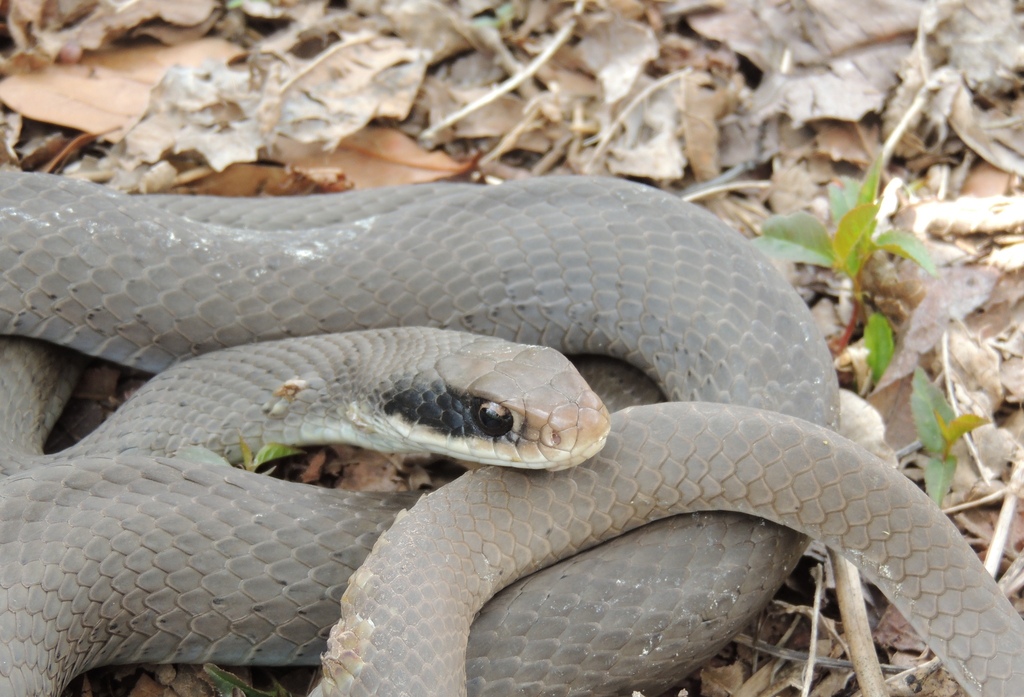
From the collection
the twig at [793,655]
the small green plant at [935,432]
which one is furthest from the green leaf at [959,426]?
the twig at [793,655]

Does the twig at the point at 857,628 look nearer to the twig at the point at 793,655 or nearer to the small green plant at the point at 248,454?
the twig at the point at 793,655

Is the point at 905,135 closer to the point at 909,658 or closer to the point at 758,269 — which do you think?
the point at 758,269

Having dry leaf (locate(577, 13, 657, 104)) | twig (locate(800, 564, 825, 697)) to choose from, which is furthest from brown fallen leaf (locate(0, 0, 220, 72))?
twig (locate(800, 564, 825, 697))

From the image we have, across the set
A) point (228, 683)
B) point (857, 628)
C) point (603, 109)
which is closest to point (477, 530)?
point (228, 683)

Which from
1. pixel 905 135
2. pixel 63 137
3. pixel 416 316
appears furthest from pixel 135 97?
pixel 905 135

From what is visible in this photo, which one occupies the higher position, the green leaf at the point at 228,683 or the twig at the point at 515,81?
the twig at the point at 515,81

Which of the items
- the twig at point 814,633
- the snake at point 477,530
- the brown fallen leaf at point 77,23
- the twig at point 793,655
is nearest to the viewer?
the snake at point 477,530

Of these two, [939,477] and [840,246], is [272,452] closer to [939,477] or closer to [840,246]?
[840,246]
